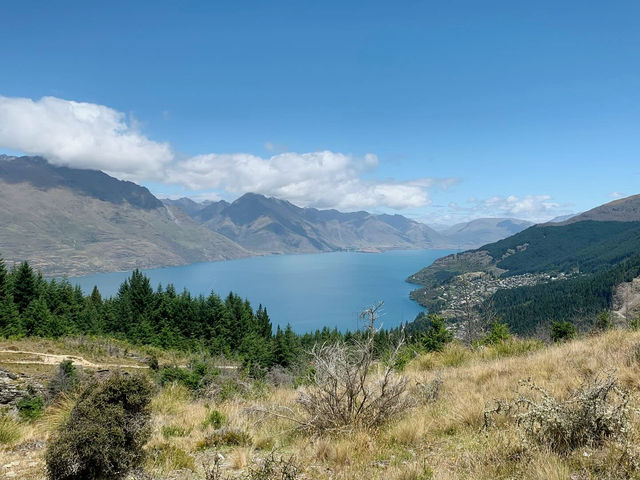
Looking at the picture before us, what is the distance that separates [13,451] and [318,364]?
5.28m

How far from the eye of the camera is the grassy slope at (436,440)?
3.59 m

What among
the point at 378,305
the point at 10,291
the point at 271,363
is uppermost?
the point at 378,305

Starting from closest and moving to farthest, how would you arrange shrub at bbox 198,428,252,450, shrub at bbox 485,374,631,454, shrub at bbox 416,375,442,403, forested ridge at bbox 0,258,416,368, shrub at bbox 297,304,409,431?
shrub at bbox 485,374,631,454
shrub at bbox 297,304,409,431
shrub at bbox 198,428,252,450
shrub at bbox 416,375,442,403
forested ridge at bbox 0,258,416,368

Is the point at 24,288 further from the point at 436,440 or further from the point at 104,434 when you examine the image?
the point at 436,440

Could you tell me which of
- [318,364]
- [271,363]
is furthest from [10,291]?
[318,364]

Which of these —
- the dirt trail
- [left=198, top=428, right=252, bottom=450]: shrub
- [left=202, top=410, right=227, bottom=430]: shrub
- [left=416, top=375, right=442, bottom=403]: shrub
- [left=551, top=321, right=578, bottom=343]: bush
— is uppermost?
[left=416, top=375, right=442, bottom=403]: shrub

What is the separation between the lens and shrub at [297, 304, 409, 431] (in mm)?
5551

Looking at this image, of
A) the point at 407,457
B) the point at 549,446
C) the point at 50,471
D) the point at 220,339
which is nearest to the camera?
the point at 549,446

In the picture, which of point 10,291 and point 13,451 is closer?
point 13,451

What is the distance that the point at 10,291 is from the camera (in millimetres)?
48531

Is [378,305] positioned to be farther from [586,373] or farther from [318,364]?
[586,373]

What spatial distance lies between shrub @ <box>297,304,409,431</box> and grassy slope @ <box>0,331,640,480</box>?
0.27 m

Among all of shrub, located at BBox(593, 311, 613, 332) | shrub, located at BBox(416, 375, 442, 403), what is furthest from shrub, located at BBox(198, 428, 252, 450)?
shrub, located at BBox(593, 311, 613, 332)

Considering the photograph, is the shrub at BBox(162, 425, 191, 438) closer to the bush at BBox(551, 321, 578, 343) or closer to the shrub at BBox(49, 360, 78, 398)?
the bush at BBox(551, 321, 578, 343)
